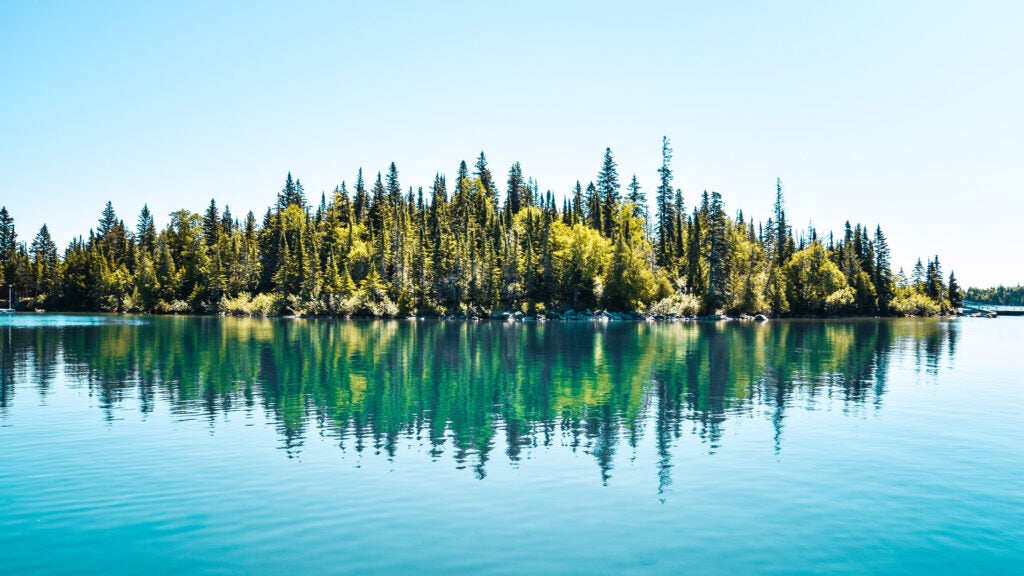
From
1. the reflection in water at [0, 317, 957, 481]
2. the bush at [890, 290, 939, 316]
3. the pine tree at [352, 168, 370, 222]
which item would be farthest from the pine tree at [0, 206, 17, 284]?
the bush at [890, 290, 939, 316]

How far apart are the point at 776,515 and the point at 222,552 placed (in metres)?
13.9

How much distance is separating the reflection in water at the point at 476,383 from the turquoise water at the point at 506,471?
10.6 inches

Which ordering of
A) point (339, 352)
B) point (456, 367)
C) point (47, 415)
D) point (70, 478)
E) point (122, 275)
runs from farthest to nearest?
point (122, 275) → point (339, 352) → point (456, 367) → point (47, 415) → point (70, 478)

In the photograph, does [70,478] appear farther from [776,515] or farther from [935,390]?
[935,390]

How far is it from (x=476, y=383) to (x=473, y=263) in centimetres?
10279

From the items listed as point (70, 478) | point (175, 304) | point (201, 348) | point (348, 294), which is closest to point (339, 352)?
point (201, 348)

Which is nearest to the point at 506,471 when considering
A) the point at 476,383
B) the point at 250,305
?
the point at 476,383

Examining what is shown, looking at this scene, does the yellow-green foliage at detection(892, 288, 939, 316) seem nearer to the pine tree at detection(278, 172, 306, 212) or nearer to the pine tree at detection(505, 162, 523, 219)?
the pine tree at detection(505, 162, 523, 219)

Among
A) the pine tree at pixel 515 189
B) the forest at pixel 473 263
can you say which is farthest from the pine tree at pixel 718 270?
the pine tree at pixel 515 189

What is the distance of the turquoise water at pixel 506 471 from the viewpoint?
1513 cm

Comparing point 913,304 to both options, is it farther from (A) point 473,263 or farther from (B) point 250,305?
(B) point 250,305

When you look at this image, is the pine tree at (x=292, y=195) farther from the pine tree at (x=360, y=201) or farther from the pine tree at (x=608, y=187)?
the pine tree at (x=608, y=187)

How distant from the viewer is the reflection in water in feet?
92.3

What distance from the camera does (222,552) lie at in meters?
15.0
